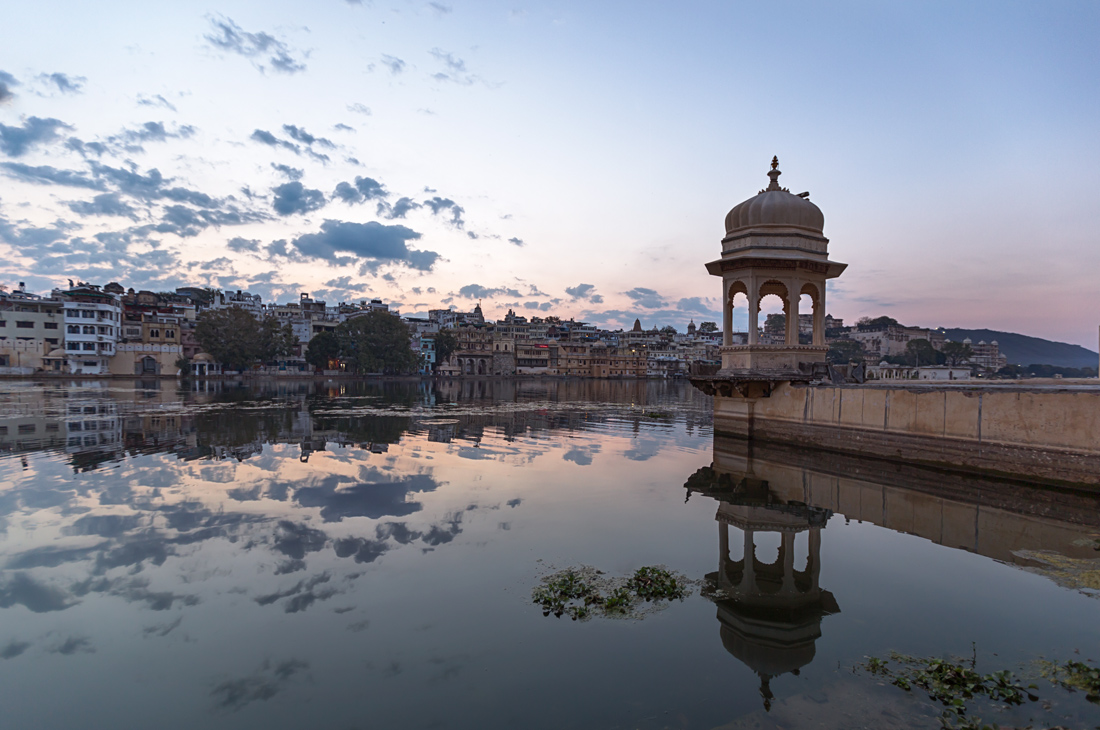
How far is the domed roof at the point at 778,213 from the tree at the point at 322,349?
267ft

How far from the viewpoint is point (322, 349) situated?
295 ft

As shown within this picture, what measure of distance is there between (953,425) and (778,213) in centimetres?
1000

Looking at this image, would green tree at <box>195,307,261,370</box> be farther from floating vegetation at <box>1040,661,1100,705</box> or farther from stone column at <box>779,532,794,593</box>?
floating vegetation at <box>1040,661,1100,705</box>

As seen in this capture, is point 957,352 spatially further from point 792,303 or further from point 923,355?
point 792,303

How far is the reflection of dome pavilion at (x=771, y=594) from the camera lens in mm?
5875

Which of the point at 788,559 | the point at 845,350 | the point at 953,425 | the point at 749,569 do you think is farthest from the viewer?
the point at 845,350

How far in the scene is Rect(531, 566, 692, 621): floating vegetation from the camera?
22.2 feet

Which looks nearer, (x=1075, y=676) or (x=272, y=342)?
(x=1075, y=676)

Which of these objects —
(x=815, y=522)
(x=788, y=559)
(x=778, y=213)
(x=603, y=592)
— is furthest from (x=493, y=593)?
(x=778, y=213)

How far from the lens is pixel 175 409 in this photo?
30672 millimetres

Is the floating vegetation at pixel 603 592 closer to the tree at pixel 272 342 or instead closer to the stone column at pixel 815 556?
the stone column at pixel 815 556

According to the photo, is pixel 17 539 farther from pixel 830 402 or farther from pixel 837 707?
pixel 830 402

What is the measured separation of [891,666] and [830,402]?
558 inches

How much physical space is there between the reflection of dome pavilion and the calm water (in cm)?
4
